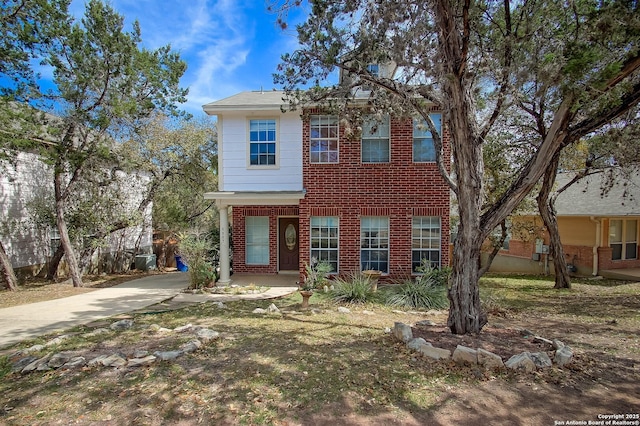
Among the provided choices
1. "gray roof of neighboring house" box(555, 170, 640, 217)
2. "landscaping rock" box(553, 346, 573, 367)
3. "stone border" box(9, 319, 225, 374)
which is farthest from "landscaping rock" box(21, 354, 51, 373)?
"gray roof of neighboring house" box(555, 170, 640, 217)

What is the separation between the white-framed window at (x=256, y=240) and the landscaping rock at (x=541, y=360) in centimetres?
890

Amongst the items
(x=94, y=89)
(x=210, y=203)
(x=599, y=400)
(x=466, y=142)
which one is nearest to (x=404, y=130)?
(x=466, y=142)

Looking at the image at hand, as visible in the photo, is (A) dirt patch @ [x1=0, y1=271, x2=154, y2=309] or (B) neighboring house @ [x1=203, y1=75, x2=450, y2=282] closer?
(A) dirt patch @ [x1=0, y1=271, x2=154, y2=309]

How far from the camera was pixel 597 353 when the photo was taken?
472 centimetres

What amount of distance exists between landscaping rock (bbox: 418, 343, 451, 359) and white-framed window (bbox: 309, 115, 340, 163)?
6622 mm

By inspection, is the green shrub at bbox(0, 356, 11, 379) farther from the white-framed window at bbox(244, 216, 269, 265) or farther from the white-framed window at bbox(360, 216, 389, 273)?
Result: the white-framed window at bbox(360, 216, 389, 273)

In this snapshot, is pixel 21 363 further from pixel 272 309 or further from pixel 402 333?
pixel 402 333

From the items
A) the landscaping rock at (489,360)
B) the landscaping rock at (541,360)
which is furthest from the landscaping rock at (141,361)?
the landscaping rock at (541,360)

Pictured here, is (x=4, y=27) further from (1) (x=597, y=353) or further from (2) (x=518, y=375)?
(1) (x=597, y=353)

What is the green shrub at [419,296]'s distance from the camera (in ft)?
25.8

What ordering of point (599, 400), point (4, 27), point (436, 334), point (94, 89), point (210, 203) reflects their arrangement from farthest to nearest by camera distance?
point (210, 203), point (94, 89), point (4, 27), point (436, 334), point (599, 400)

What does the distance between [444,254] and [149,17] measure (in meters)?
11.3

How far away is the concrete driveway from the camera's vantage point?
243 inches

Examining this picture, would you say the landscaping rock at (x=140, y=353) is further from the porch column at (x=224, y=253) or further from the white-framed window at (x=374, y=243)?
the white-framed window at (x=374, y=243)
